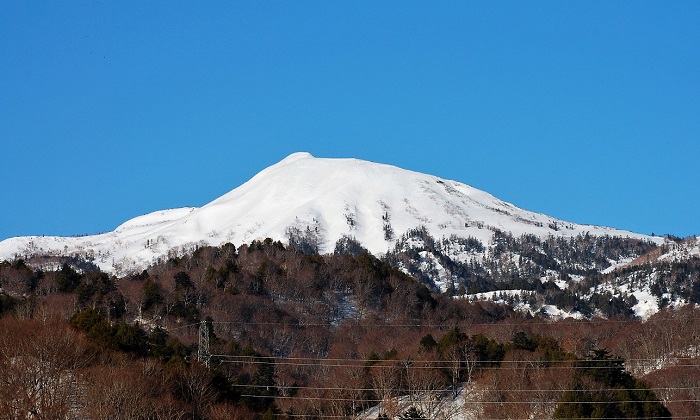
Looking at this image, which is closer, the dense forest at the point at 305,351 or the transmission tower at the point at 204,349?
the dense forest at the point at 305,351

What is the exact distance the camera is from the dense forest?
4603 centimetres

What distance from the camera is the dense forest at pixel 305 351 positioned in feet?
151

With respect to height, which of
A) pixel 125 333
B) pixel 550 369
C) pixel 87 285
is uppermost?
pixel 87 285

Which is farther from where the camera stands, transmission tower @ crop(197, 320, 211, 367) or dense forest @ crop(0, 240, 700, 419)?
transmission tower @ crop(197, 320, 211, 367)

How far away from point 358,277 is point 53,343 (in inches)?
2298

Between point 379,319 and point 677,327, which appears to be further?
point 379,319

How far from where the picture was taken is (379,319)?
313 ft

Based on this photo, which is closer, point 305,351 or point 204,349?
point 204,349

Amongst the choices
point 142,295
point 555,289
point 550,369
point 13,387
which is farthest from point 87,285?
point 555,289

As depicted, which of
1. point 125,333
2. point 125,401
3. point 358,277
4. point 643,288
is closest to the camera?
point 125,401

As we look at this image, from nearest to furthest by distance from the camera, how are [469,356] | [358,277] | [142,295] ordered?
[469,356], [142,295], [358,277]

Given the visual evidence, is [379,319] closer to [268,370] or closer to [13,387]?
[268,370]

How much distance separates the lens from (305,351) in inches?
3319

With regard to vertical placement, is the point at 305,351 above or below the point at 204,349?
above
